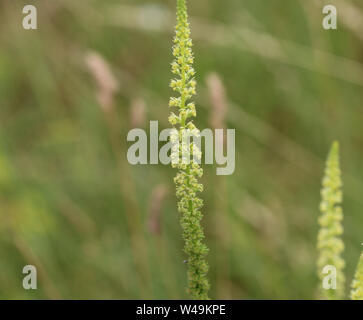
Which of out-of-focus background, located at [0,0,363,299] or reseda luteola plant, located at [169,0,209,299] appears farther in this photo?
out-of-focus background, located at [0,0,363,299]

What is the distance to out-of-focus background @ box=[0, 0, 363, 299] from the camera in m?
4.15

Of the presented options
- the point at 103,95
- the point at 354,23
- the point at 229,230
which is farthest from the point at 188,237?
the point at 354,23

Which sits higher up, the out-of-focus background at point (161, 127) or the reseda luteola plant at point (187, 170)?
the out-of-focus background at point (161, 127)

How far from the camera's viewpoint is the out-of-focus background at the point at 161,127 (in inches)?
163

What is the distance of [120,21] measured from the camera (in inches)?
205

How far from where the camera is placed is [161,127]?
17.3 ft

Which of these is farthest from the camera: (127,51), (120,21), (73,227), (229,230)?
(127,51)

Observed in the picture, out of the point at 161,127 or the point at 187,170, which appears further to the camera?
the point at 161,127

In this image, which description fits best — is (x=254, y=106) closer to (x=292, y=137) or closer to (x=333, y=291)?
(x=292, y=137)

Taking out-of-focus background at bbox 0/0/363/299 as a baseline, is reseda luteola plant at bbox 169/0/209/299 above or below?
below

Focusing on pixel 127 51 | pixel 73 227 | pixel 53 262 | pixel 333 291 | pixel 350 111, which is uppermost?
pixel 127 51

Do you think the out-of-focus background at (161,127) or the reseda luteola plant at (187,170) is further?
the out-of-focus background at (161,127)

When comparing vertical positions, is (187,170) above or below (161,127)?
below

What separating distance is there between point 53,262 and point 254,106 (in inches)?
97.9
